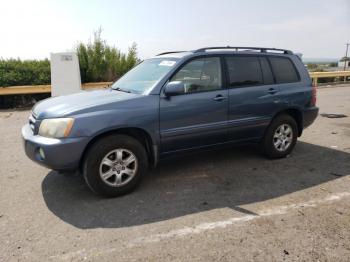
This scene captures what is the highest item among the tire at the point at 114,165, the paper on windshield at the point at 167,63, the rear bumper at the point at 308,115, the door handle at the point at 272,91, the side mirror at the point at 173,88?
the paper on windshield at the point at 167,63

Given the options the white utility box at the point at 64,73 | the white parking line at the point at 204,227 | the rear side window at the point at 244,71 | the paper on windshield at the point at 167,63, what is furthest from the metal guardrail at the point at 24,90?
the white parking line at the point at 204,227

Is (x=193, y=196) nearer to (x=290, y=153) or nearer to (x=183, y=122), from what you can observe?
(x=183, y=122)

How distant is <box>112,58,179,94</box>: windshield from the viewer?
438cm

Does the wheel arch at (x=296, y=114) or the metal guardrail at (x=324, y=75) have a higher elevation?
the metal guardrail at (x=324, y=75)

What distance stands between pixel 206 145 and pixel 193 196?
2.93ft

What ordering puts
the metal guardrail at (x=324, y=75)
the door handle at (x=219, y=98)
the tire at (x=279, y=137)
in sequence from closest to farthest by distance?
the door handle at (x=219, y=98)
the tire at (x=279, y=137)
the metal guardrail at (x=324, y=75)

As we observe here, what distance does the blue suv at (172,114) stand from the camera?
376cm

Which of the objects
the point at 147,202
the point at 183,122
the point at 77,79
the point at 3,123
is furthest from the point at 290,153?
the point at 77,79

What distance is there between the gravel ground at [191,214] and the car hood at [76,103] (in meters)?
1.07

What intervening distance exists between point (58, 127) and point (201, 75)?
2056 millimetres

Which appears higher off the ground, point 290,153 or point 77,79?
point 77,79

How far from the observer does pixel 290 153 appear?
5758 mm

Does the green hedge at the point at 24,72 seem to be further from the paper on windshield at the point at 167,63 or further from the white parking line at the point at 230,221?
the white parking line at the point at 230,221

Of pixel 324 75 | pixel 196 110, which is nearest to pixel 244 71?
pixel 196 110
